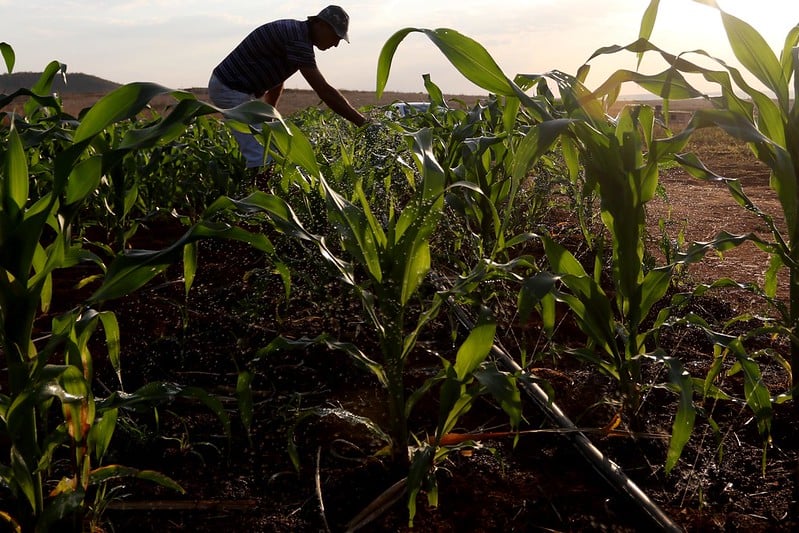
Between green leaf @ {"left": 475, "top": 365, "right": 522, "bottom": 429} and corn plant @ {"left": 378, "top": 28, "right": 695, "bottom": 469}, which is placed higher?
corn plant @ {"left": 378, "top": 28, "right": 695, "bottom": 469}

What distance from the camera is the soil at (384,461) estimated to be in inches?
49.1

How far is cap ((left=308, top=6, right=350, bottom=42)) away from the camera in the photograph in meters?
4.06

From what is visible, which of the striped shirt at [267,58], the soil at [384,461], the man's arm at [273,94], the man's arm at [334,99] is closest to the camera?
the soil at [384,461]

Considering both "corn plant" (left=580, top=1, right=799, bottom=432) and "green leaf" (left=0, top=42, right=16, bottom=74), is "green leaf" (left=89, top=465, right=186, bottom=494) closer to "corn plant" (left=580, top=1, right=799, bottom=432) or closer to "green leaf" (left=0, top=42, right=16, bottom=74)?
"corn plant" (left=580, top=1, right=799, bottom=432)

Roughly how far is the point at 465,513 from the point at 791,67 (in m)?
1.20

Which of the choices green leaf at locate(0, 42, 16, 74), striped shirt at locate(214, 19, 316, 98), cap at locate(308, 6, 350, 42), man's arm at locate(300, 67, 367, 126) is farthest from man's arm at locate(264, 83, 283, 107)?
green leaf at locate(0, 42, 16, 74)

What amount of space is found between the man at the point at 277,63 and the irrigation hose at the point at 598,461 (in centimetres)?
250

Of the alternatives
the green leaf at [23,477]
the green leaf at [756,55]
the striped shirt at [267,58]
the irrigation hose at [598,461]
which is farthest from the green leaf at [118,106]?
the striped shirt at [267,58]

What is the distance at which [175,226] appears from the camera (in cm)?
383

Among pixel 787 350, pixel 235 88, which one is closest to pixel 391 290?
pixel 787 350

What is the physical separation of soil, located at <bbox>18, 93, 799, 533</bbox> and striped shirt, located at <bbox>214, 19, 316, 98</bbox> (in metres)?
2.34

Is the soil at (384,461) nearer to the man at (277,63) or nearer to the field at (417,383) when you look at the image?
the field at (417,383)

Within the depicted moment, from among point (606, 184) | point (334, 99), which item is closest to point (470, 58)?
point (606, 184)

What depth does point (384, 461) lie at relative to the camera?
1.41m
